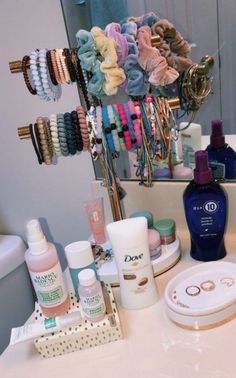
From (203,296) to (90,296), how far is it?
186mm

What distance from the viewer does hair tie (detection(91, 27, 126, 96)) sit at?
2.06 ft

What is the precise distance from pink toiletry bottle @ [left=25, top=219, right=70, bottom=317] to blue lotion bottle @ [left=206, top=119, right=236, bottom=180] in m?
0.39

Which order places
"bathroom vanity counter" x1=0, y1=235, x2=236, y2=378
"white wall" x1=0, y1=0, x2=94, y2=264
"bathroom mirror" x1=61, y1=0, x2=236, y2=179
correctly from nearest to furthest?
"bathroom vanity counter" x1=0, y1=235, x2=236, y2=378
"bathroom mirror" x1=61, y1=0, x2=236, y2=179
"white wall" x1=0, y1=0, x2=94, y2=264

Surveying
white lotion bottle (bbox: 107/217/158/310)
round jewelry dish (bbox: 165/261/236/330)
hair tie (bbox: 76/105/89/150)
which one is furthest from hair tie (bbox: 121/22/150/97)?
round jewelry dish (bbox: 165/261/236/330)

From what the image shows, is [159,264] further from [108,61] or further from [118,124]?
[108,61]

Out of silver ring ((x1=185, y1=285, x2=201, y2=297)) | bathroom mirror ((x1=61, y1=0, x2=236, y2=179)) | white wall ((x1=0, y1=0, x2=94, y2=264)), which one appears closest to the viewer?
silver ring ((x1=185, y1=285, x2=201, y2=297))

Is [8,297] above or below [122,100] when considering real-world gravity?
below

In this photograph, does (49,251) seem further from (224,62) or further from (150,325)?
(224,62)

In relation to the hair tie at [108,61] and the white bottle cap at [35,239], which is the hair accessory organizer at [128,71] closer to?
the hair tie at [108,61]

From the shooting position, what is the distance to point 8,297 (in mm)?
1074

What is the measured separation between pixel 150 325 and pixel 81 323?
0.37ft

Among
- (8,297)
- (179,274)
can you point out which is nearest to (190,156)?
(179,274)

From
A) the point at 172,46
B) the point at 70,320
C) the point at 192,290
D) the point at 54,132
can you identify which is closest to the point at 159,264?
the point at 192,290

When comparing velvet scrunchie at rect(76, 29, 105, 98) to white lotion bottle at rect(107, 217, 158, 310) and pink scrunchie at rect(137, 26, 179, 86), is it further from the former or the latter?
white lotion bottle at rect(107, 217, 158, 310)
